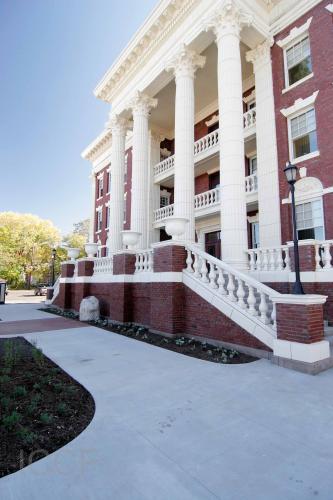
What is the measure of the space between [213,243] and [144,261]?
7.86 metres

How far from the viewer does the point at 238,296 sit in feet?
23.9

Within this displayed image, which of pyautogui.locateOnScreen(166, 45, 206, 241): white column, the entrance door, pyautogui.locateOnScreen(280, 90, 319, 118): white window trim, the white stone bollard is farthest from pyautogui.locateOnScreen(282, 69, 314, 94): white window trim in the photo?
the white stone bollard

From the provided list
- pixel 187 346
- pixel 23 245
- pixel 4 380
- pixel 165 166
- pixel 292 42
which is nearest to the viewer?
pixel 4 380

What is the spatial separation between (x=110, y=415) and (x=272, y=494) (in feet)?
6.75

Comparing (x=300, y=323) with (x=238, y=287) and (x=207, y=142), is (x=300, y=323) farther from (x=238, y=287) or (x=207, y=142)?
(x=207, y=142)

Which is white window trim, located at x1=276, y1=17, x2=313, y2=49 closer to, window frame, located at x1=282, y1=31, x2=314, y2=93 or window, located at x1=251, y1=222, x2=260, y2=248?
window frame, located at x1=282, y1=31, x2=314, y2=93

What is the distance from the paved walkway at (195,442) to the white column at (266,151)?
27.2ft

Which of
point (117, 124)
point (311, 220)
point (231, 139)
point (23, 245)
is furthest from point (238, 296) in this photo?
point (23, 245)

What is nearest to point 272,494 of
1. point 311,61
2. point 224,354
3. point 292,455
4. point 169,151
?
point 292,455

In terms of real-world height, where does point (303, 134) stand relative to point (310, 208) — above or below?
above

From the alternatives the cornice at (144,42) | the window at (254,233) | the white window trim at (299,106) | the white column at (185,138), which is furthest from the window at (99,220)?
the white window trim at (299,106)

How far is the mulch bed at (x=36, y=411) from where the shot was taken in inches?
115

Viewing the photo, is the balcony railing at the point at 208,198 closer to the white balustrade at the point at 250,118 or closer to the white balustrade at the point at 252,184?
the white balustrade at the point at 252,184

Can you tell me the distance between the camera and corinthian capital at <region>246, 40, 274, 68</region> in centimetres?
1371
